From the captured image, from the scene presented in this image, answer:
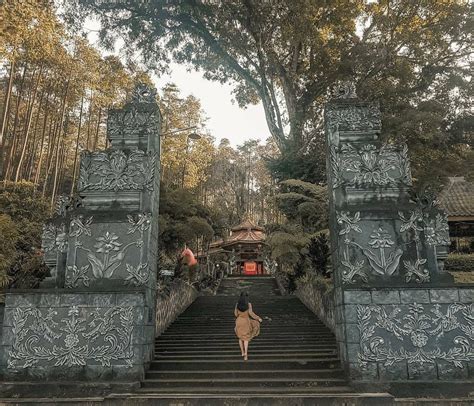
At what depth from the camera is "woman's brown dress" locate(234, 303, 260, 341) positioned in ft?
19.6

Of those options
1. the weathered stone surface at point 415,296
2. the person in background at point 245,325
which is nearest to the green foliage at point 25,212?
the person in background at point 245,325

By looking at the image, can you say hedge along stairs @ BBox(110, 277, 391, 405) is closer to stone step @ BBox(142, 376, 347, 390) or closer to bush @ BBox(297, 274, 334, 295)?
stone step @ BBox(142, 376, 347, 390)

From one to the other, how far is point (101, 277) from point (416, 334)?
4.43 m

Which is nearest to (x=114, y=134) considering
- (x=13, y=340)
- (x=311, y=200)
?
(x=13, y=340)

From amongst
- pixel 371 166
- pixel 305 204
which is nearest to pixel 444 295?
pixel 371 166

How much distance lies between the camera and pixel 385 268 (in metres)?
5.46

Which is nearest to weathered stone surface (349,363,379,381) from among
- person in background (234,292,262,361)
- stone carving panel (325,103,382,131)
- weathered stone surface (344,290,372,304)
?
weathered stone surface (344,290,372,304)

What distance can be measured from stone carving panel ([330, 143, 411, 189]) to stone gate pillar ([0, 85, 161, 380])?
9.68ft

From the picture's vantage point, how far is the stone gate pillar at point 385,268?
16.5ft

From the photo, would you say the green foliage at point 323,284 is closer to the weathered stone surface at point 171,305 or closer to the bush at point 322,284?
the bush at point 322,284

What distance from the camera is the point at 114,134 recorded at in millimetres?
6324

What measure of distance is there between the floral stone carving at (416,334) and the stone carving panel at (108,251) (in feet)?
10.5

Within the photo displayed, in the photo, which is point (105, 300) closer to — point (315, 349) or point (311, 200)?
point (315, 349)

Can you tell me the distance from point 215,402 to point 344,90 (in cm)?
505
